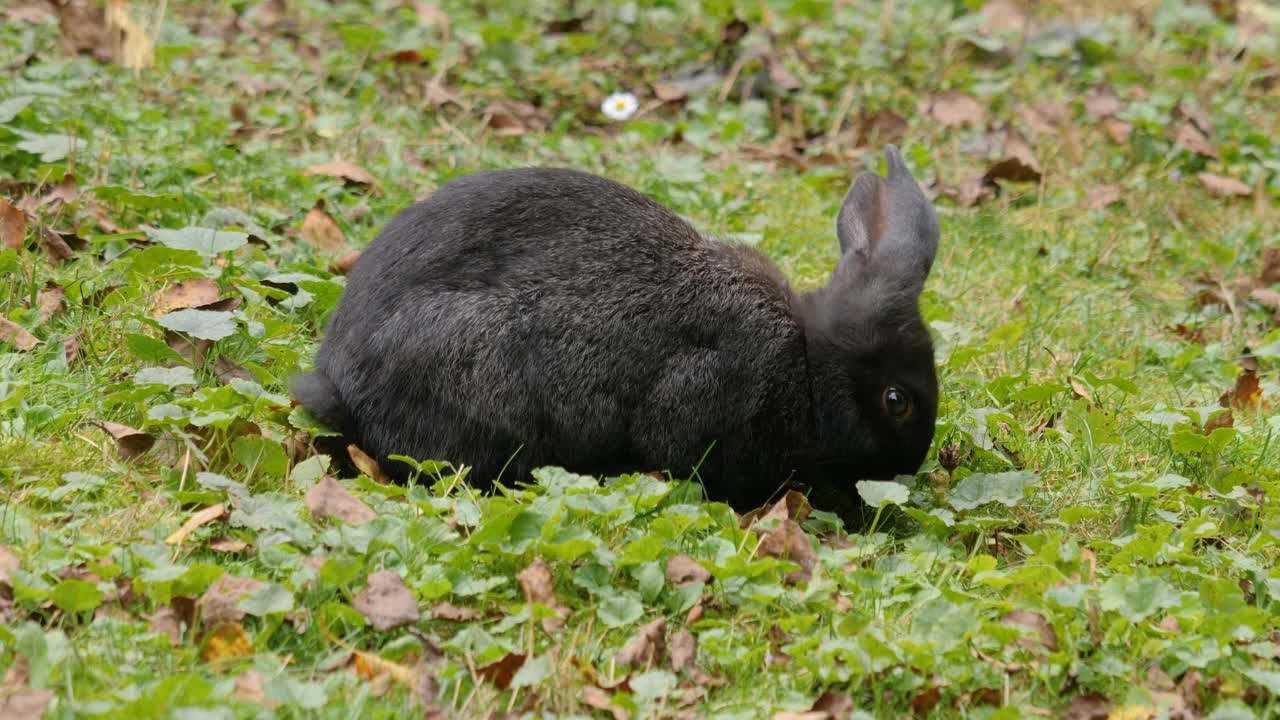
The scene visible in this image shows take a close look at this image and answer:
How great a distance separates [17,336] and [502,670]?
2.12 metres

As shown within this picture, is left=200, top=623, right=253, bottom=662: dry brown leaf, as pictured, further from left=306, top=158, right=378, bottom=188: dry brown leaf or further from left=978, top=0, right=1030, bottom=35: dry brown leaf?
left=978, top=0, right=1030, bottom=35: dry brown leaf

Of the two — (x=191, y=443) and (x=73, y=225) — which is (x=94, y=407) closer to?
(x=191, y=443)

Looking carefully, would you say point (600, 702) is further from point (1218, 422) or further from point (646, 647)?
point (1218, 422)

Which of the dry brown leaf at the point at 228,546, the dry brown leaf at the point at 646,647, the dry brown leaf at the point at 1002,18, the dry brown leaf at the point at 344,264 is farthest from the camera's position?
the dry brown leaf at the point at 1002,18

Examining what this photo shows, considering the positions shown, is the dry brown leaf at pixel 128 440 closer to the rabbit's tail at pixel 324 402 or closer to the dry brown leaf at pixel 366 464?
the rabbit's tail at pixel 324 402

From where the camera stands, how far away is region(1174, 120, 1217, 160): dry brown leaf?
22.3 ft

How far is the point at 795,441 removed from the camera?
4.30 meters

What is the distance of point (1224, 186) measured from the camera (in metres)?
6.55

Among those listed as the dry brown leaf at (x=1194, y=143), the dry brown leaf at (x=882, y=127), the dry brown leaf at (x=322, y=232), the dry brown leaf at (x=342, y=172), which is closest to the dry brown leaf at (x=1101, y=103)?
the dry brown leaf at (x=1194, y=143)

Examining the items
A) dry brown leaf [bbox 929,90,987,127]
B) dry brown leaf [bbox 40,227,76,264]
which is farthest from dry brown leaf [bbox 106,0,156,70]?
dry brown leaf [bbox 929,90,987,127]

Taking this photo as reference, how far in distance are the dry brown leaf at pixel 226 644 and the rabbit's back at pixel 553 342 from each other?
1.11 metres

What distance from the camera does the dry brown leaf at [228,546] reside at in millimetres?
3328

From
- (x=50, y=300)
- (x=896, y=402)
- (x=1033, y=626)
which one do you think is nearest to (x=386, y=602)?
(x=1033, y=626)

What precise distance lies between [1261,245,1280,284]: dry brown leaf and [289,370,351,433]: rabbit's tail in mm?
3920
